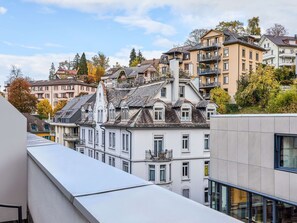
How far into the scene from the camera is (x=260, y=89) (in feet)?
80.3

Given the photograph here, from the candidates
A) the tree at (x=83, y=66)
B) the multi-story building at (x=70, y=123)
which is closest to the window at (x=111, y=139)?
the multi-story building at (x=70, y=123)

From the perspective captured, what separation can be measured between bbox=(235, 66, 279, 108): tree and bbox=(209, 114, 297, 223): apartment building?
1605 cm

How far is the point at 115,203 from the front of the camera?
128 centimetres

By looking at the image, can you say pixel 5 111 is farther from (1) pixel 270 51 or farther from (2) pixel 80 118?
(1) pixel 270 51

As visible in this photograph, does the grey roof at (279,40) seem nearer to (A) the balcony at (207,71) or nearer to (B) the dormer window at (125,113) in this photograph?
(A) the balcony at (207,71)

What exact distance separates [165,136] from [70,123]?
1318 cm

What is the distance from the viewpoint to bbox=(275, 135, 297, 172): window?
6.93 meters

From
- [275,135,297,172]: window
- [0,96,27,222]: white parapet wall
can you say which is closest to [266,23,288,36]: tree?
[275,135,297,172]: window

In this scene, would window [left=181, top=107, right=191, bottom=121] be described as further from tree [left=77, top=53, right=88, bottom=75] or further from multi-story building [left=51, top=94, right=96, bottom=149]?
tree [left=77, top=53, right=88, bottom=75]

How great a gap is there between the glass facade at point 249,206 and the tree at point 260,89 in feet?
53.1

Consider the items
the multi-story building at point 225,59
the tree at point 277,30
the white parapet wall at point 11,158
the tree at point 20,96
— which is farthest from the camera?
the tree at point 277,30

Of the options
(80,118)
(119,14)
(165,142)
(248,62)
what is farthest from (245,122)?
(248,62)

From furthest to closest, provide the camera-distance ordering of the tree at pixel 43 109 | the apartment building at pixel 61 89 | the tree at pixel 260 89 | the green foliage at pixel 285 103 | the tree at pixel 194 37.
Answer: the apartment building at pixel 61 89 < the tree at pixel 194 37 < the tree at pixel 43 109 < the tree at pixel 260 89 < the green foliage at pixel 285 103

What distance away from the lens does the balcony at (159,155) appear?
15859mm
